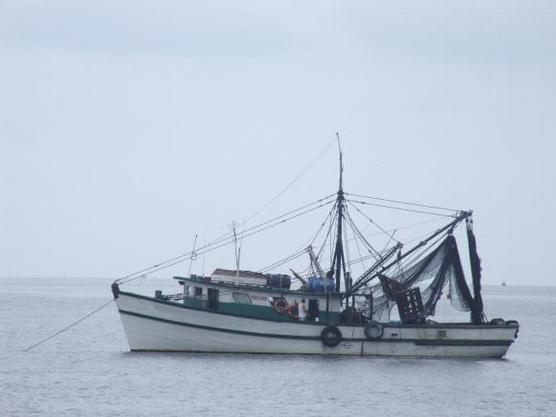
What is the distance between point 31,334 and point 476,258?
33.1 metres

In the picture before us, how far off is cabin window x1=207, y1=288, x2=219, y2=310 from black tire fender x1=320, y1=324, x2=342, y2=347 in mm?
4580

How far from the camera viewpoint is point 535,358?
6259 cm

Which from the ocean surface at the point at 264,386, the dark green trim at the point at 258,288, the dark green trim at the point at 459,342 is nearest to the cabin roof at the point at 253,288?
the dark green trim at the point at 258,288

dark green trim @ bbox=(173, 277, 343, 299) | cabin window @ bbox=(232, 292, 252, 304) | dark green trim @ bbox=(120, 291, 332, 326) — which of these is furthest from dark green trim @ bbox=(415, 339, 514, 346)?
cabin window @ bbox=(232, 292, 252, 304)

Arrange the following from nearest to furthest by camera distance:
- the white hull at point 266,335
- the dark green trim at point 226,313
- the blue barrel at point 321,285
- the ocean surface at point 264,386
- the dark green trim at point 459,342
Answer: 1. the ocean surface at point 264,386
2. the dark green trim at point 226,313
3. the white hull at point 266,335
4. the blue barrel at point 321,285
5. the dark green trim at point 459,342

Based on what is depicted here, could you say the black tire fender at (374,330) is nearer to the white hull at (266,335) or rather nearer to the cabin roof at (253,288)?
the white hull at (266,335)

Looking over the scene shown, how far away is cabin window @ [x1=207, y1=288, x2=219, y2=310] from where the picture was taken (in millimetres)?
50281

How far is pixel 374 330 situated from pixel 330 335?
197 cm

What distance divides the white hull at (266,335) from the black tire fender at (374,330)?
190mm

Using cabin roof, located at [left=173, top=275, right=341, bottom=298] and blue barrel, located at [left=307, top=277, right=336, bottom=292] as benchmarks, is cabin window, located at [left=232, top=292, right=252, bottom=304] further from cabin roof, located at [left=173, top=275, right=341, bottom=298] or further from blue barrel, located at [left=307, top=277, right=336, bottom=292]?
blue barrel, located at [left=307, top=277, right=336, bottom=292]

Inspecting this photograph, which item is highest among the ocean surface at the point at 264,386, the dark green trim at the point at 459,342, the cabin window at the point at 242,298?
the cabin window at the point at 242,298

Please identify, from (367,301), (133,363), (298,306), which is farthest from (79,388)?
(367,301)

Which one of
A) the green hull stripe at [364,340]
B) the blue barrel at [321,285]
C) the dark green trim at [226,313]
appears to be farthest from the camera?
the blue barrel at [321,285]

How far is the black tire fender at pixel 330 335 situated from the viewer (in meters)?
50.4
